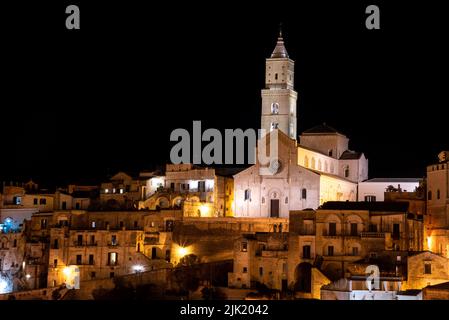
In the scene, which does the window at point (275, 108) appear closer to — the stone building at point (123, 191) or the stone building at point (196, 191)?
the stone building at point (196, 191)

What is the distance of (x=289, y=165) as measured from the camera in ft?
249

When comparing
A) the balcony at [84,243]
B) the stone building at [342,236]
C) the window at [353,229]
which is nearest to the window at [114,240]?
the balcony at [84,243]

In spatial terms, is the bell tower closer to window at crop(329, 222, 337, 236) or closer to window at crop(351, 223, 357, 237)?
window at crop(329, 222, 337, 236)

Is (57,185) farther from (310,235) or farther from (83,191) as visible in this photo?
(310,235)

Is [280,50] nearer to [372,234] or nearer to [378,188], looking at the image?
[378,188]

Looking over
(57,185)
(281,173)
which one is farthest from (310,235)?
(57,185)

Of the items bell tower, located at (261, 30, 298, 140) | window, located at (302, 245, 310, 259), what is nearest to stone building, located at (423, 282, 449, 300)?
window, located at (302, 245, 310, 259)

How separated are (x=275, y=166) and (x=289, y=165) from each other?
1109 mm

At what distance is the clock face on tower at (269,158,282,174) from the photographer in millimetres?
75875

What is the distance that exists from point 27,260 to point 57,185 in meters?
18.1

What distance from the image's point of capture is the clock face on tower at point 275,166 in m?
75.9

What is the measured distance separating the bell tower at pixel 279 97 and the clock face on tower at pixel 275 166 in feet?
17.0

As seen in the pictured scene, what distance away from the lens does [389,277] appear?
5291 centimetres

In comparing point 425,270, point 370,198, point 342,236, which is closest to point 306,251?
point 342,236
